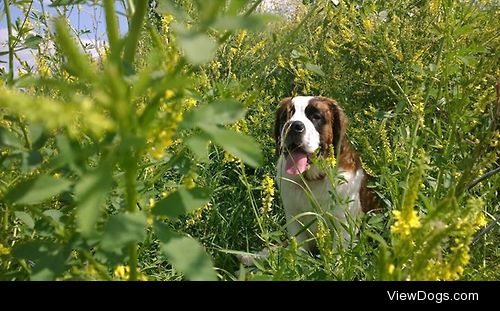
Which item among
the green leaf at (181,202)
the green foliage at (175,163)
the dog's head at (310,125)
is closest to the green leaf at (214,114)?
the green foliage at (175,163)

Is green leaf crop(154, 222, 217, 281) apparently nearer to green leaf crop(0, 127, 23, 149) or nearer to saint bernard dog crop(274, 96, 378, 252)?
green leaf crop(0, 127, 23, 149)

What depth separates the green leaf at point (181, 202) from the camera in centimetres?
76

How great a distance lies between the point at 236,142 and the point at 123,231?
0.17 metres

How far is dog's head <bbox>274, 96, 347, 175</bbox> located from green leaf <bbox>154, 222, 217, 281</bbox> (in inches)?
86.0

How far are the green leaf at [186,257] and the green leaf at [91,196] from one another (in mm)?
129

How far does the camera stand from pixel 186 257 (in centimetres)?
69

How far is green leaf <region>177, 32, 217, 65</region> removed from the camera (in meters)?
0.53

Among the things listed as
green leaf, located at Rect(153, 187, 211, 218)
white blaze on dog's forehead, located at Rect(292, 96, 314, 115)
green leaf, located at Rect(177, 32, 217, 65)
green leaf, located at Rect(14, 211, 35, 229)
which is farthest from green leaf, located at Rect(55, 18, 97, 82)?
white blaze on dog's forehead, located at Rect(292, 96, 314, 115)

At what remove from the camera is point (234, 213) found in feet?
9.41

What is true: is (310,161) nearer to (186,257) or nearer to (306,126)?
(306,126)

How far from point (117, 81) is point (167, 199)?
0.23 meters

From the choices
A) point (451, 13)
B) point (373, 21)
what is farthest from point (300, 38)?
point (451, 13)

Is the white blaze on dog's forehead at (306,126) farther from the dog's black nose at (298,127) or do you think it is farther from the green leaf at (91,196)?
the green leaf at (91,196)
